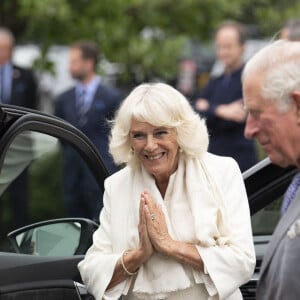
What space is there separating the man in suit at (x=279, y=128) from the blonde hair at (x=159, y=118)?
2.38 feet

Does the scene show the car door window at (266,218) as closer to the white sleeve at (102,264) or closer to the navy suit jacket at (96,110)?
the white sleeve at (102,264)

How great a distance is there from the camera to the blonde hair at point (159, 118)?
375 centimetres

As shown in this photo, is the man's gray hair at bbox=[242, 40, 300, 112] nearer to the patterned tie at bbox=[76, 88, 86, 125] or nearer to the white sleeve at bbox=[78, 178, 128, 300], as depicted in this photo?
the white sleeve at bbox=[78, 178, 128, 300]

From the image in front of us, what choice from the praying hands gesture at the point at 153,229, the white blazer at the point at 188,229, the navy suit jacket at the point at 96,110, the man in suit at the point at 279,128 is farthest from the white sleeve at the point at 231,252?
the navy suit jacket at the point at 96,110

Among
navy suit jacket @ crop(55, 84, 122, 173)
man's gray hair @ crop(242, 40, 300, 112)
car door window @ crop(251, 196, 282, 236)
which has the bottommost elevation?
navy suit jacket @ crop(55, 84, 122, 173)

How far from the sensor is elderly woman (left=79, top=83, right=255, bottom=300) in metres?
3.65

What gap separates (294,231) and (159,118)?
104cm

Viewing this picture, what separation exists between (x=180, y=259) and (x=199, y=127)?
1.61ft

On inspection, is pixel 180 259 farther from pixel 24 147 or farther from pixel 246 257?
pixel 24 147

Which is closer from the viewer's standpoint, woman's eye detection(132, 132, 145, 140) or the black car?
woman's eye detection(132, 132, 145, 140)

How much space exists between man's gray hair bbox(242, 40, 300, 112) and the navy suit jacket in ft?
16.4

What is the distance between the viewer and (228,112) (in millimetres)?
7480

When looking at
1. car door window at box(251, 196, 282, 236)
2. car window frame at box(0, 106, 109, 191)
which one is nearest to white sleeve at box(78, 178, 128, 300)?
car window frame at box(0, 106, 109, 191)

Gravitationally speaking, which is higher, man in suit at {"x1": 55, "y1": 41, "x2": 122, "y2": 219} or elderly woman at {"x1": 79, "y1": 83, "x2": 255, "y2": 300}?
elderly woman at {"x1": 79, "y1": 83, "x2": 255, "y2": 300}
